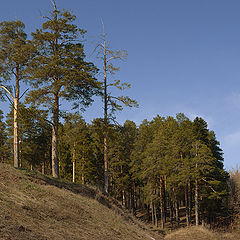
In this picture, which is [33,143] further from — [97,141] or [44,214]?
[44,214]

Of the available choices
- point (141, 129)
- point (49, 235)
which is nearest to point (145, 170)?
point (141, 129)

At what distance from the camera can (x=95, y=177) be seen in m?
42.8

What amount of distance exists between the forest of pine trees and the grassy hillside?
601cm

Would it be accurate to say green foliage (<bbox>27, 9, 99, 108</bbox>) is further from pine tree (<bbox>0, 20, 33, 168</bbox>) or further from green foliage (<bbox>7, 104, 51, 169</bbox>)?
green foliage (<bbox>7, 104, 51, 169</bbox>)

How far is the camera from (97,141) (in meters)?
42.4

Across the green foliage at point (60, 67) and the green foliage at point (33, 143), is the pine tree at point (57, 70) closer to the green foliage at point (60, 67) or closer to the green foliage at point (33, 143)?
the green foliage at point (60, 67)

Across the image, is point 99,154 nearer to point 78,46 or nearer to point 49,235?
point 78,46

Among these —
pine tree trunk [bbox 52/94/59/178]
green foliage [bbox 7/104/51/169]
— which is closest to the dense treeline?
green foliage [bbox 7/104/51/169]

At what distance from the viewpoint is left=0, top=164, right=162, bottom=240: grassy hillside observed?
960 cm

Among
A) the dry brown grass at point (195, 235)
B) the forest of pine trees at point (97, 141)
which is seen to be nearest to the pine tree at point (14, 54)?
the forest of pine trees at point (97, 141)

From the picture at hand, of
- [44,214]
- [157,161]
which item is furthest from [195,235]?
[157,161]

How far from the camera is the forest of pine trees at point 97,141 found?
21.9 metres

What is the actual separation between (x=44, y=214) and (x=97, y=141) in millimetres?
30371

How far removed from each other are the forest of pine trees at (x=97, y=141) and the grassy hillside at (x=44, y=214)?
6.01 meters
